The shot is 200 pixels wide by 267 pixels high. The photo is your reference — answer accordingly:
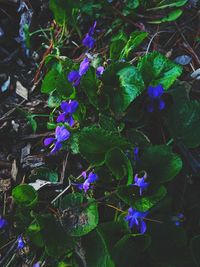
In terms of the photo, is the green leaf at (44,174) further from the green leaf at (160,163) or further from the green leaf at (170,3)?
the green leaf at (170,3)

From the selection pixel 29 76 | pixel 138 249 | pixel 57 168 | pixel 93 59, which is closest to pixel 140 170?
pixel 138 249

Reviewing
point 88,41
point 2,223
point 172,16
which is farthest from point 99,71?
point 2,223

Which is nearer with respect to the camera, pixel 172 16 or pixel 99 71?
pixel 99 71

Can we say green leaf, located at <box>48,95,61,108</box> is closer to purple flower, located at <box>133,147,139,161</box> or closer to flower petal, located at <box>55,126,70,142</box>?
flower petal, located at <box>55,126,70,142</box>

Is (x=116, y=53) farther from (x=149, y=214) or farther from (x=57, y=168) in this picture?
(x=149, y=214)

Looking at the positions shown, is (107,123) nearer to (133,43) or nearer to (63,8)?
(133,43)
